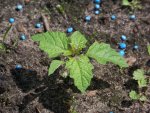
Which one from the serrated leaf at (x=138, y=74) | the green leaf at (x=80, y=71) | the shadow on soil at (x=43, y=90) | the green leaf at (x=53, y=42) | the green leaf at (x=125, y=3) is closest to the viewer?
the green leaf at (x=80, y=71)

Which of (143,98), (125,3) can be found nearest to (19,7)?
(125,3)

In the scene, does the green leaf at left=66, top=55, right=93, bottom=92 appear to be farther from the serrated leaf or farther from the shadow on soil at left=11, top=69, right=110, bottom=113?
the serrated leaf

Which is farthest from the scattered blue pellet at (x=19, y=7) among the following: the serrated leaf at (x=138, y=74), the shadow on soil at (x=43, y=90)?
the serrated leaf at (x=138, y=74)

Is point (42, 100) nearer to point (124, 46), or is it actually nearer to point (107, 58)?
point (107, 58)

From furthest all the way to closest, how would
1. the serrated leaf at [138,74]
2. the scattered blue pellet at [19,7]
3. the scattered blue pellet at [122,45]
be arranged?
1. the scattered blue pellet at [19,7]
2. the scattered blue pellet at [122,45]
3. the serrated leaf at [138,74]

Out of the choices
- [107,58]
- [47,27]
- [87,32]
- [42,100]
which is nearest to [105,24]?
[87,32]

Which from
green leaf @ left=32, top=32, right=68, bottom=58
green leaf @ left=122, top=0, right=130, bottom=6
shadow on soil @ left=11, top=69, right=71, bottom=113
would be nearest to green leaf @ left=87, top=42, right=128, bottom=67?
green leaf @ left=32, top=32, right=68, bottom=58

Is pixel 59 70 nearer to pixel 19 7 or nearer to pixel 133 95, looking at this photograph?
pixel 133 95

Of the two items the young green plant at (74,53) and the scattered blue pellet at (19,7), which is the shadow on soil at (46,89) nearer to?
the young green plant at (74,53)
